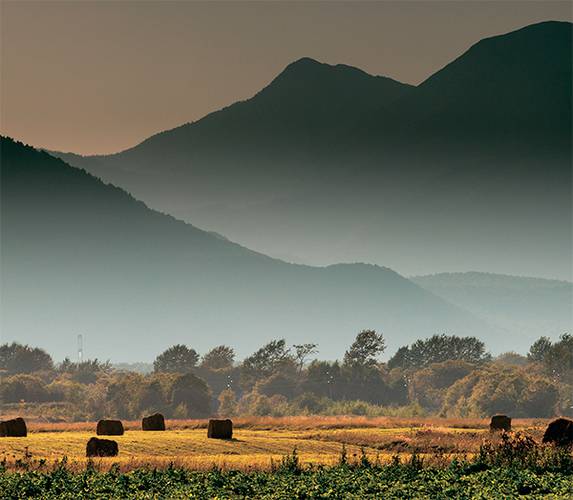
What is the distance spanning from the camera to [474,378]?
163 meters

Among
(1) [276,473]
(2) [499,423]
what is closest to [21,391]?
(2) [499,423]

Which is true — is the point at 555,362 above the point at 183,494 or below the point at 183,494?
above

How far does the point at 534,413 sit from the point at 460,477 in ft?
349

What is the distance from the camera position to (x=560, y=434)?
170 feet

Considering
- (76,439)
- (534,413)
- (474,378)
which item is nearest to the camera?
(76,439)

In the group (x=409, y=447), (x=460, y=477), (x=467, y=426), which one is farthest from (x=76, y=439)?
(x=467, y=426)

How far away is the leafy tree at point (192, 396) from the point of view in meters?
154

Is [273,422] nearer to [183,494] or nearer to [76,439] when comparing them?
[76,439]

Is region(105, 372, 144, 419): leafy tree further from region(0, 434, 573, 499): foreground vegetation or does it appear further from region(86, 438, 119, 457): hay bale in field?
region(0, 434, 573, 499): foreground vegetation

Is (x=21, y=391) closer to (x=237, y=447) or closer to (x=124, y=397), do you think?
(x=124, y=397)

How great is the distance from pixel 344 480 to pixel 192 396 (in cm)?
11789

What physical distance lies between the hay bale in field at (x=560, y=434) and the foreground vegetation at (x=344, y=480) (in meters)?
6.46

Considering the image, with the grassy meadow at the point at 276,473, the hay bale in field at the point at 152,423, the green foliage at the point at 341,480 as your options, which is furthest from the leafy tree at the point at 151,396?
the green foliage at the point at 341,480

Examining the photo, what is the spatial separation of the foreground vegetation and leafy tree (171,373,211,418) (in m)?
110
